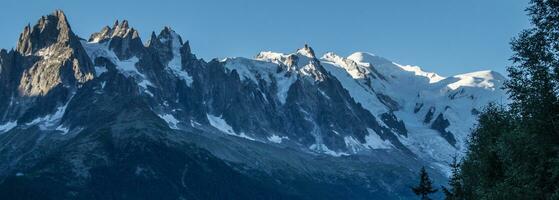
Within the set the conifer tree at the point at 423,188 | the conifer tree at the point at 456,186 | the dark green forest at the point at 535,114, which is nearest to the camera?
the dark green forest at the point at 535,114

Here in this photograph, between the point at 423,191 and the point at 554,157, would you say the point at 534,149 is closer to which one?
the point at 554,157

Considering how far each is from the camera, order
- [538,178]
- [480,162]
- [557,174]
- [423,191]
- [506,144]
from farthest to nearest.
→ 1. [423,191]
2. [480,162]
3. [506,144]
4. [538,178]
5. [557,174]

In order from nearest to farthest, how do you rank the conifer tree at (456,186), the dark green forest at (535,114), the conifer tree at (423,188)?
the dark green forest at (535,114)
the conifer tree at (456,186)
the conifer tree at (423,188)

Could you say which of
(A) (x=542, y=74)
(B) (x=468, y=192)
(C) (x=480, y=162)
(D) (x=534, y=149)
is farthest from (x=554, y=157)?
(B) (x=468, y=192)

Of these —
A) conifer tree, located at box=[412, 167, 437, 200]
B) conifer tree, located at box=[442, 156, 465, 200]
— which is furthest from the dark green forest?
conifer tree, located at box=[412, 167, 437, 200]

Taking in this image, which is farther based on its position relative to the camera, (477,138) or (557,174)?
(477,138)

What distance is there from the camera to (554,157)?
5097cm

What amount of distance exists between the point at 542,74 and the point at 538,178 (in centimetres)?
581

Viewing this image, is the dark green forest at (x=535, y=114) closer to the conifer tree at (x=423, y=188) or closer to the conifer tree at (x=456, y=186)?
the conifer tree at (x=456, y=186)

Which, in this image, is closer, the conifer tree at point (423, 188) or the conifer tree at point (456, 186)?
the conifer tree at point (456, 186)

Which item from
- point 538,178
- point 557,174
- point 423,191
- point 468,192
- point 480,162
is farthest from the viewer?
point 423,191

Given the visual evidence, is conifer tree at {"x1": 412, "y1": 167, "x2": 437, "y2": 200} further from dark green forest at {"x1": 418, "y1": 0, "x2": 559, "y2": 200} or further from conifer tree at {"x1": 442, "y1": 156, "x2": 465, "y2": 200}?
dark green forest at {"x1": 418, "y1": 0, "x2": 559, "y2": 200}

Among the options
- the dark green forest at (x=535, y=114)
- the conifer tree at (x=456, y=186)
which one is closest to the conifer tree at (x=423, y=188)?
the conifer tree at (x=456, y=186)

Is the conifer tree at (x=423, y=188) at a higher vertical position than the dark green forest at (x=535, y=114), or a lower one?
lower
